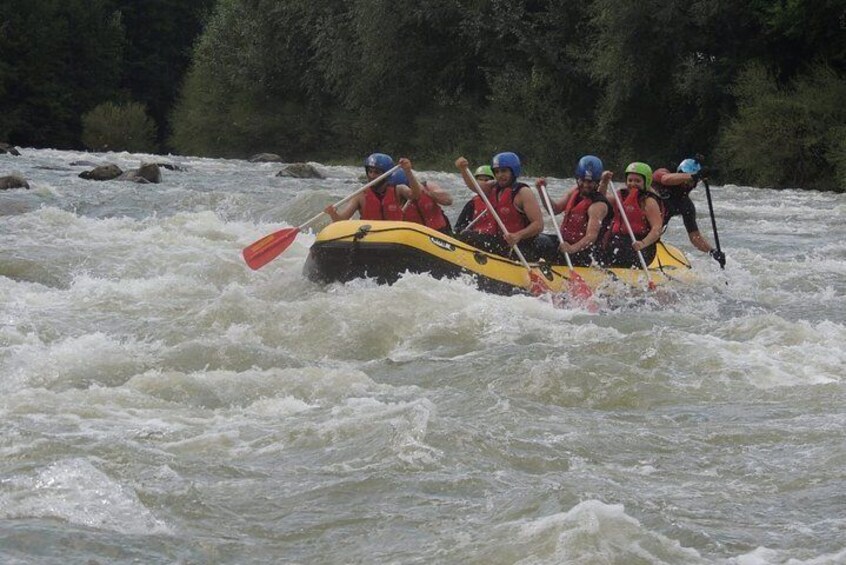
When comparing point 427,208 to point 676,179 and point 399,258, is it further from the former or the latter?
point 676,179

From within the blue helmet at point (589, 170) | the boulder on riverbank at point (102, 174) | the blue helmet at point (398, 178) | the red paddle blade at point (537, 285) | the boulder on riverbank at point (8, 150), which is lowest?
the boulder on riverbank at point (8, 150)

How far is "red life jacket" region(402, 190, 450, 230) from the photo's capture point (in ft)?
37.3

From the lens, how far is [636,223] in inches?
469

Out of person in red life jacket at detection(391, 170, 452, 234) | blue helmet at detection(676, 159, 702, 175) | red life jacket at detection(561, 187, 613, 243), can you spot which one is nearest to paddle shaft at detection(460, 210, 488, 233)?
person in red life jacket at detection(391, 170, 452, 234)

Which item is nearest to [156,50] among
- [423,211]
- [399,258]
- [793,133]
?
[793,133]

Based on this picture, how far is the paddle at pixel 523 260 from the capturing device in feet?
34.8

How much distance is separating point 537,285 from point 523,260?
0.97 feet

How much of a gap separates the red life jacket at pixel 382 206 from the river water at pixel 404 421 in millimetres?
798

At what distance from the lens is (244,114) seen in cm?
4250

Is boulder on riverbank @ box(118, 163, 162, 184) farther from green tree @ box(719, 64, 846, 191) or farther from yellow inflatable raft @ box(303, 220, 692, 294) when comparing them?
yellow inflatable raft @ box(303, 220, 692, 294)

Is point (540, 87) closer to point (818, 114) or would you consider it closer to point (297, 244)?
point (818, 114)

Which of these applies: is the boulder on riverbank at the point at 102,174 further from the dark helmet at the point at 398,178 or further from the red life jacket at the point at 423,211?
the red life jacket at the point at 423,211

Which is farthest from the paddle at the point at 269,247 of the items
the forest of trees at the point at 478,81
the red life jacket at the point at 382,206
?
the forest of trees at the point at 478,81

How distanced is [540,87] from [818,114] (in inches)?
358
